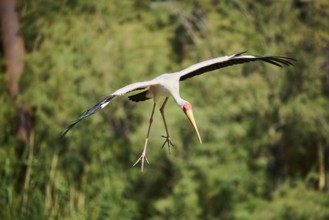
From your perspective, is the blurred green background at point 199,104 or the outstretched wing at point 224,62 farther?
the blurred green background at point 199,104

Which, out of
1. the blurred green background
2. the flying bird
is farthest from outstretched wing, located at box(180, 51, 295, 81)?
the blurred green background

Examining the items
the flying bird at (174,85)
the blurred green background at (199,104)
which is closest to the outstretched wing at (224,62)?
the flying bird at (174,85)

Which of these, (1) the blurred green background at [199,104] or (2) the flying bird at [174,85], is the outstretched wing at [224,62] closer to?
(2) the flying bird at [174,85]

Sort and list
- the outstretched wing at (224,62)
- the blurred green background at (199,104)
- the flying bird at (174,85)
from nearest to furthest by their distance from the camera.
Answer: the flying bird at (174,85) → the outstretched wing at (224,62) → the blurred green background at (199,104)

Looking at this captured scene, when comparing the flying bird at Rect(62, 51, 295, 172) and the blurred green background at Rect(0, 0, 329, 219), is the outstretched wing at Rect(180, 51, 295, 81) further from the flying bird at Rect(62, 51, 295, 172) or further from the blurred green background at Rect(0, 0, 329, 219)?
the blurred green background at Rect(0, 0, 329, 219)

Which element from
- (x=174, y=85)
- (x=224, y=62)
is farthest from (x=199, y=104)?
(x=174, y=85)

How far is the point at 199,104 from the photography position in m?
21.4

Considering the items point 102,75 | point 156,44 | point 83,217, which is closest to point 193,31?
point 156,44

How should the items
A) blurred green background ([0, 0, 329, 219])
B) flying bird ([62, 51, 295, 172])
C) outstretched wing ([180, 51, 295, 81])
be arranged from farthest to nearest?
blurred green background ([0, 0, 329, 219]) → outstretched wing ([180, 51, 295, 81]) → flying bird ([62, 51, 295, 172])

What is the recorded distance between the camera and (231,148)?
2152 centimetres

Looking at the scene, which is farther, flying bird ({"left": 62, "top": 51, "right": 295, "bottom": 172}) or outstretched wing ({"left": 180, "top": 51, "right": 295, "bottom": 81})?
outstretched wing ({"left": 180, "top": 51, "right": 295, "bottom": 81})

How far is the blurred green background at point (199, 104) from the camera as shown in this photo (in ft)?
68.7

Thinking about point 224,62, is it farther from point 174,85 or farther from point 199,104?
point 199,104

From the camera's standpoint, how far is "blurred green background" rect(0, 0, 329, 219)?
21.0 meters
